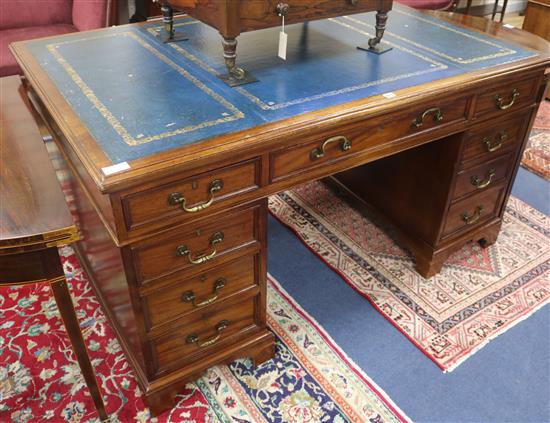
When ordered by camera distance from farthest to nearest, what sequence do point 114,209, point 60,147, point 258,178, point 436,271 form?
1. point 436,271
2. point 60,147
3. point 258,178
4. point 114,209

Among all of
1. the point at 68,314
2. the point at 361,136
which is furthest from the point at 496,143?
the point at 68,314

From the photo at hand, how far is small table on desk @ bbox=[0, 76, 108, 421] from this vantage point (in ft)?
3.59

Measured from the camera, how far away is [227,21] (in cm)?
126

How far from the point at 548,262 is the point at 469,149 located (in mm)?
703

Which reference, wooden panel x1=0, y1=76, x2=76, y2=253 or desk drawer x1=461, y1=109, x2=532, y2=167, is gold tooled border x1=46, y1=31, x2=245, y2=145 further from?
desk drawer x1=461, y1=109, x2=532, y2=167

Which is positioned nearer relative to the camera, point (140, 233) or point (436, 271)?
point (140, 233)

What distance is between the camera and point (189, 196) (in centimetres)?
114

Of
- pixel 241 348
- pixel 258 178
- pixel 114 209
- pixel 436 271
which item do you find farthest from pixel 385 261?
pixel 114 209

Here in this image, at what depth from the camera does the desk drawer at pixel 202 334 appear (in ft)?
4.52

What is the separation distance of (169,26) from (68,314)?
92 centimetres

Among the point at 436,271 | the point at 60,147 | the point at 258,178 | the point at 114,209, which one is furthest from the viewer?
the point at 436,271

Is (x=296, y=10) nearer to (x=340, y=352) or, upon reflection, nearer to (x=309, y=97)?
(x=309, y=97)

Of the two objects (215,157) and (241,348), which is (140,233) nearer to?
(215,157)

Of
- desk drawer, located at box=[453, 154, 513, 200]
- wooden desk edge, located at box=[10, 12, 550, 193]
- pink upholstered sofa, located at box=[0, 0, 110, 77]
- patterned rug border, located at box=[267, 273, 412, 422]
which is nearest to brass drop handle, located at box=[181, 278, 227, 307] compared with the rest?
wooden desk edge, located at box=[10, 12, 550, 193]
